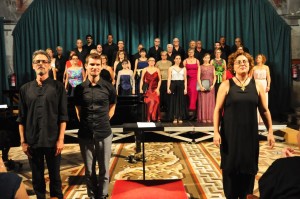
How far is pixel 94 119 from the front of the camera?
10.6ft

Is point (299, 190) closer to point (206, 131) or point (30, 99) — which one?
point (30, 99)

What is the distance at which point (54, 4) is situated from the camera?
1055 cm

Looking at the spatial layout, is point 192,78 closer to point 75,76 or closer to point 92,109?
point 75,76

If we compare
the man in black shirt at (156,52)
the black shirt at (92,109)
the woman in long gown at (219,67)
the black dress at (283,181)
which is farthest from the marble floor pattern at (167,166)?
the man in black shirt at (156,52)

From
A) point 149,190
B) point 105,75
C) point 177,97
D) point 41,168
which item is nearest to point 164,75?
point 177,97

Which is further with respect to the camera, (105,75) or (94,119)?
(105,75)

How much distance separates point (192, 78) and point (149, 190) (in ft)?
16.2

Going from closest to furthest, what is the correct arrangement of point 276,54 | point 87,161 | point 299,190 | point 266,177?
point 299,190 → point 266,177 → point 87,161 → point 276,54

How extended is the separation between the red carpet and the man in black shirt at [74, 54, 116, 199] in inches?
8.1

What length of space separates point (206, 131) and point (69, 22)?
5.83m

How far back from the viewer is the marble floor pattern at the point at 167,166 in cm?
421

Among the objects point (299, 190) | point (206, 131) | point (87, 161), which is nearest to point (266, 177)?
point (299, 190)

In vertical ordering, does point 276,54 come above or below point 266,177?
above

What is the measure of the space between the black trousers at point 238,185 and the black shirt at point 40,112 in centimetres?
160
